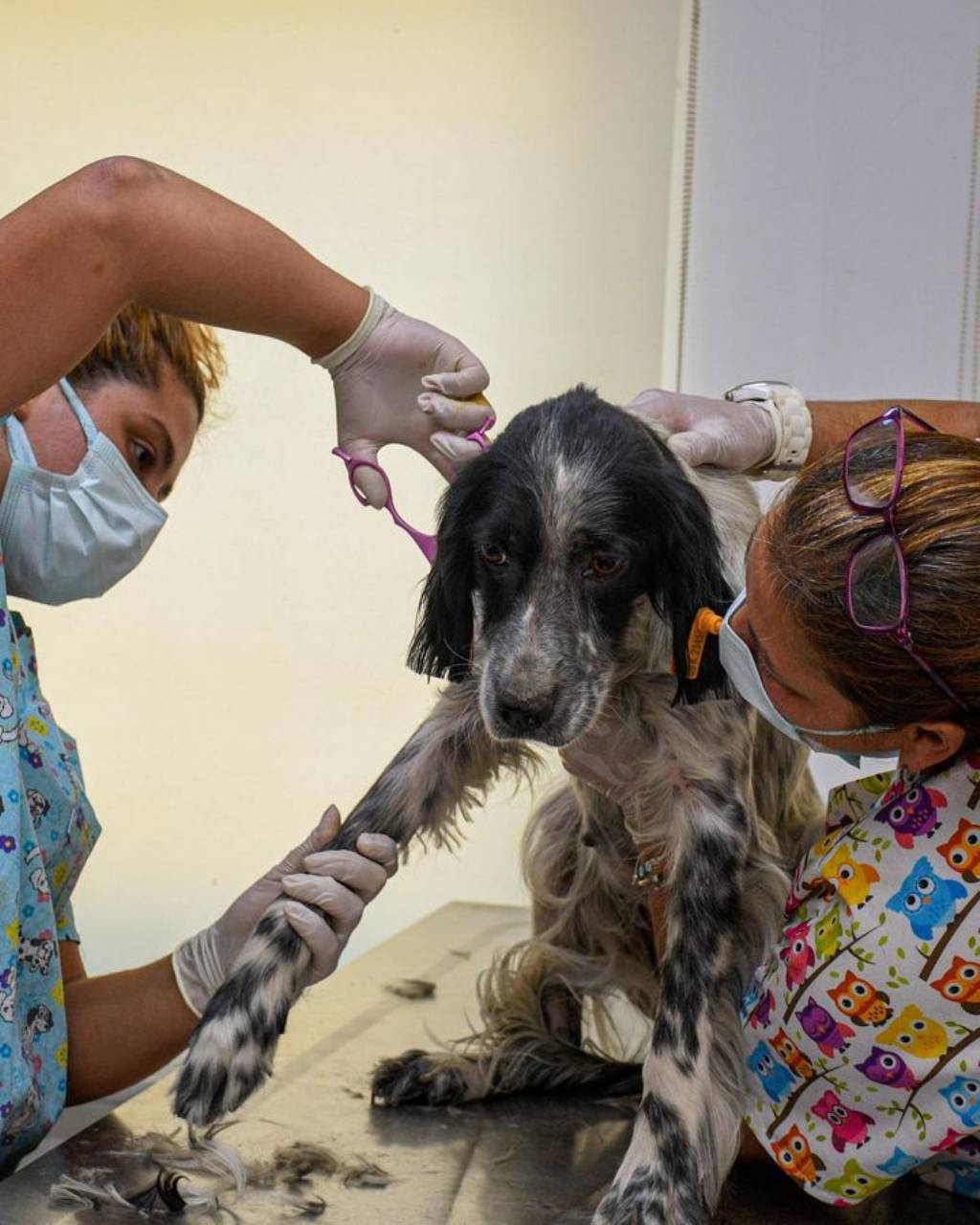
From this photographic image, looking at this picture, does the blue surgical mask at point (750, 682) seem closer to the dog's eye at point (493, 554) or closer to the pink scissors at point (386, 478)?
the dog's eye at point (493, 554)

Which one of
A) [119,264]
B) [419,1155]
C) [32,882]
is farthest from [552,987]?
[119,264]

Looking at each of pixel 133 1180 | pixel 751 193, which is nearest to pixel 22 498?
pixel 133 1180

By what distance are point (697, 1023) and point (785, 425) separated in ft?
2.74

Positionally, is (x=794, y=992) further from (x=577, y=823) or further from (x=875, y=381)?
(x=875, y=381)

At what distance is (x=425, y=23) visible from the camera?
3826 millimetres

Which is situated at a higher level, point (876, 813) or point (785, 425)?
point (785, 425)

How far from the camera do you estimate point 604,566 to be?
186cm

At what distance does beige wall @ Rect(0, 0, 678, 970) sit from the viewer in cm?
379

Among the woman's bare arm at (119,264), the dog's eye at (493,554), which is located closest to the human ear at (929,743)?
the dog's eye at (493,554)

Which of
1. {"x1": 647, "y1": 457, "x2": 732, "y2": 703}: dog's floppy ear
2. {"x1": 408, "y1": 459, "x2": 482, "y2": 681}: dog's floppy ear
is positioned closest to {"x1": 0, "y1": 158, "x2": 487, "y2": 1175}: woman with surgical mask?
{"x1": 408, "y1": 459, "x2": 482, "y2": 681}: dog's floppy ear

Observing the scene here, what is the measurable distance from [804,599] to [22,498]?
1053 millimetres

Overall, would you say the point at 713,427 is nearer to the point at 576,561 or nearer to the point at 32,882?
the point at 576,561

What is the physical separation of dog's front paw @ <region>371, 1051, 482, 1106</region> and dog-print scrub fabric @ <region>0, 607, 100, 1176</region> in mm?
444

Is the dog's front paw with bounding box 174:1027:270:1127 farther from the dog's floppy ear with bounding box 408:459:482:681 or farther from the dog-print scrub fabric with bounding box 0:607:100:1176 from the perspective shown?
the dog's floppy ear with bounding box 408:459:482:681
